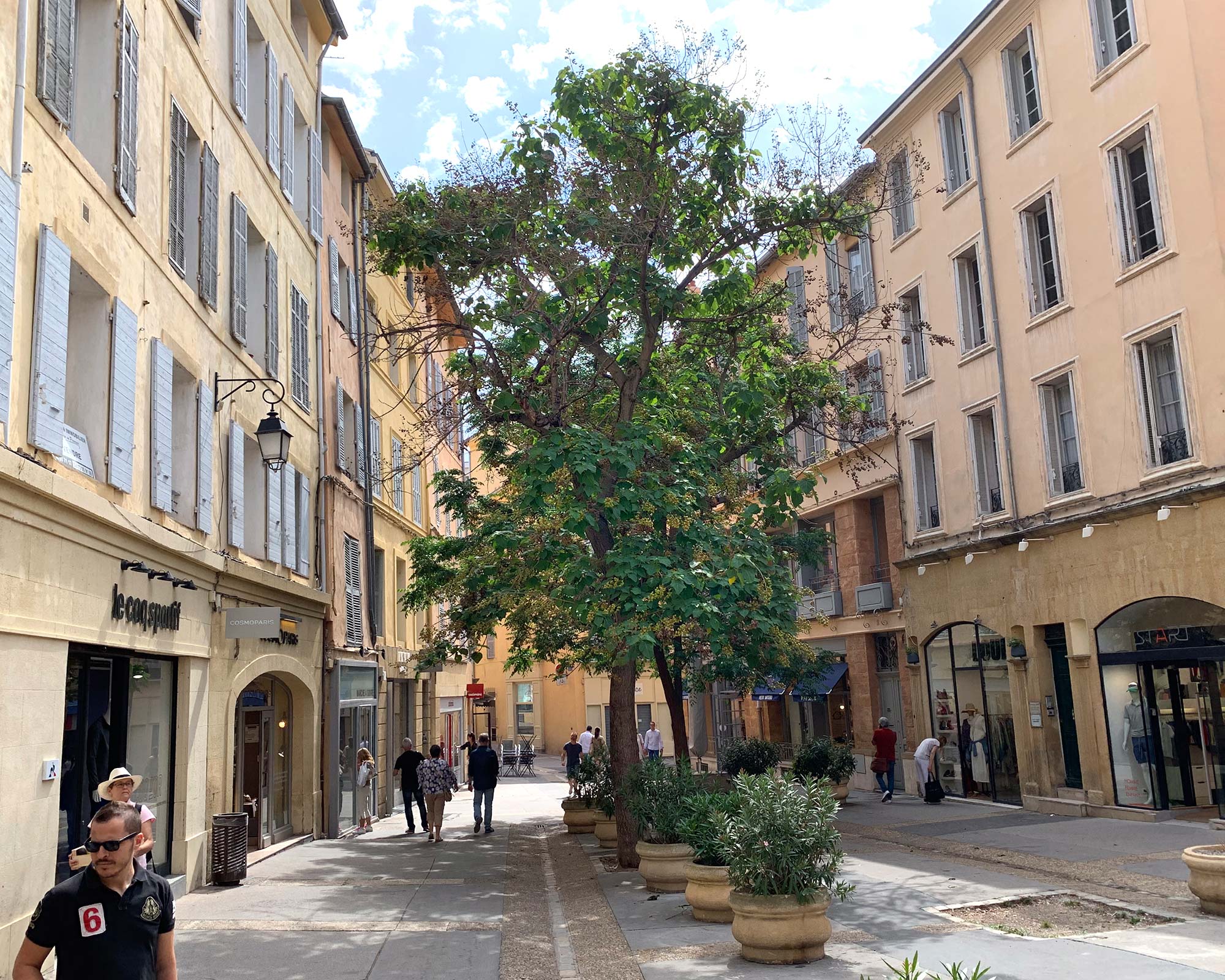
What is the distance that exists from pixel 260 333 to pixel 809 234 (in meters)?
7.87

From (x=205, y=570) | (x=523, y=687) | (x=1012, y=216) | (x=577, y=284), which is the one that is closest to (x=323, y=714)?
(x=205, y=570)

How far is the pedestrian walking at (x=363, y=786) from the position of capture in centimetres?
2012

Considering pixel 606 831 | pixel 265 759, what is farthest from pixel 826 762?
pixel 265 759

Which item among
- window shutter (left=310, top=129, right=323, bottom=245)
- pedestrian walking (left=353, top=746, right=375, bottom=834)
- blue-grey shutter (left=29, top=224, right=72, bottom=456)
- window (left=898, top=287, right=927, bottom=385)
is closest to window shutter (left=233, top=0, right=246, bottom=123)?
window shutter (left=310, top=129, right=323, bottom=245)

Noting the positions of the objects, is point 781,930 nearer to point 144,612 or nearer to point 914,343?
point 144,612

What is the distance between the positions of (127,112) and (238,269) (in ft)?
13.9

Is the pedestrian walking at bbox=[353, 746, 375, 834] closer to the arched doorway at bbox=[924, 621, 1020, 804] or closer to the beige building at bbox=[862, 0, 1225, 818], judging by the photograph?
the arched doorway at bbox=[924, 621, 1020, 804]

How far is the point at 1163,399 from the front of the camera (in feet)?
53.4

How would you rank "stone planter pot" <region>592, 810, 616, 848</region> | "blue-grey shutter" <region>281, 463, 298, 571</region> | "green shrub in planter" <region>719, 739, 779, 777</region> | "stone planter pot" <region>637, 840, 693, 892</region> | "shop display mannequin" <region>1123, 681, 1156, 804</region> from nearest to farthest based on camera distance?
1. "stone planter pot" <region>637, 840, 693, 892</region>
2. "blue-grey shutter" <region>281, 463, 298, 571</region>
3. "stone planter pot" <region>592, 810, 616, 848</region>
4. "shop display mannequin" <region>1123, 681, 1156, 804</region>
5. "green shrub in planter" <region>719, 739, 779, 777</region>

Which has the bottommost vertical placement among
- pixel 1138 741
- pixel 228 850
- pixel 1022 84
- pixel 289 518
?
pixel 228 850

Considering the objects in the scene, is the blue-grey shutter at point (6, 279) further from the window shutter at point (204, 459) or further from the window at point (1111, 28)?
the window at point (1111, 28)

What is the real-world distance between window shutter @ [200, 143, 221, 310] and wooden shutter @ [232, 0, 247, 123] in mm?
1656

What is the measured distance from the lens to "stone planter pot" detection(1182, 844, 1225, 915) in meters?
8.97

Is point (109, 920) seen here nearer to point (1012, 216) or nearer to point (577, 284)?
point (577, 284)
